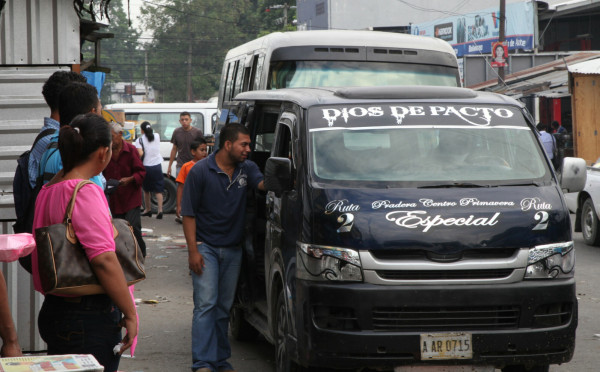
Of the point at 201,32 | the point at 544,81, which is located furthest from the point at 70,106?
the point at 201,32

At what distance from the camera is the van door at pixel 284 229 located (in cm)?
575

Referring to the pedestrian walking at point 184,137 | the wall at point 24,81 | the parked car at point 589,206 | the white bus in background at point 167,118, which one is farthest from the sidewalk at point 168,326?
the parked car at point 589,206

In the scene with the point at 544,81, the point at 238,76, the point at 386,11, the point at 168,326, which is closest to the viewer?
the point at 168,326

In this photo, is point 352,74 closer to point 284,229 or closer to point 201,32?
point 284,229

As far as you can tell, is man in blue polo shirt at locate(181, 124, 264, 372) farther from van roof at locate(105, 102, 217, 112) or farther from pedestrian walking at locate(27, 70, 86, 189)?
van roof at locate(105, 102, 217, 112)

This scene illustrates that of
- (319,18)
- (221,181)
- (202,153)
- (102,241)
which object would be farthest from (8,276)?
(319,18)

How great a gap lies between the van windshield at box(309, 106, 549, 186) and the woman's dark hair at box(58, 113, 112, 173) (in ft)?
6.43

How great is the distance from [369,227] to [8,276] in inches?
116

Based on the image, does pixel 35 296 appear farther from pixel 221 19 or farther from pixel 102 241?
pixel 221 19

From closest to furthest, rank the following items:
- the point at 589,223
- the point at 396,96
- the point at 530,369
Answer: the point at 530,369 → the point at 396,96 → the point at 589,223

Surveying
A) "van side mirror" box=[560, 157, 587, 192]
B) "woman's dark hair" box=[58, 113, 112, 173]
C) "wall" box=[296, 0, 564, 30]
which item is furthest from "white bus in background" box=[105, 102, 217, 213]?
"wall" box=[296, 0, 564, 30]

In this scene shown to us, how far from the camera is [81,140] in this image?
4094 millimetres

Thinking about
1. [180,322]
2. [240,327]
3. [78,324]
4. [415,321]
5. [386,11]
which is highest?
[386,11]

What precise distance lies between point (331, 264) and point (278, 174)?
84cm
